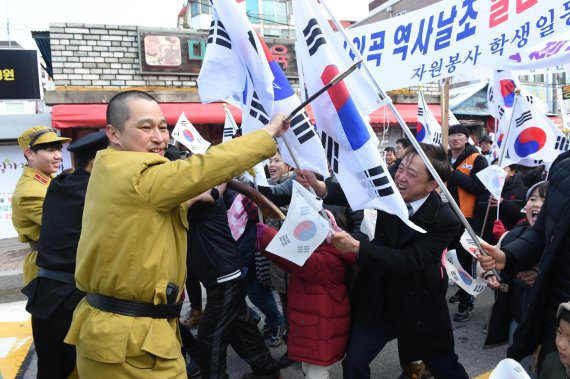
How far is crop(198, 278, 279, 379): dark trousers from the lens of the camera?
2.99 meters

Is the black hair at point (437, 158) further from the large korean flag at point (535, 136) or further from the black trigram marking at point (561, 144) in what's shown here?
the black trigram marking at point (561, 144)

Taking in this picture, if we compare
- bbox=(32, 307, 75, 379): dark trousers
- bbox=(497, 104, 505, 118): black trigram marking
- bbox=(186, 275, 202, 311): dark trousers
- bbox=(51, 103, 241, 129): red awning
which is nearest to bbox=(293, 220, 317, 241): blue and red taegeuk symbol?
bbox=(32, 307, 75, 379): dark trousers

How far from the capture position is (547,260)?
189 centimetres

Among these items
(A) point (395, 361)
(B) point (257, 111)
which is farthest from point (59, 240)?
(A) point (395, 361)

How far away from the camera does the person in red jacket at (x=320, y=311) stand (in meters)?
2.72

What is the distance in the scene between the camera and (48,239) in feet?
8.17

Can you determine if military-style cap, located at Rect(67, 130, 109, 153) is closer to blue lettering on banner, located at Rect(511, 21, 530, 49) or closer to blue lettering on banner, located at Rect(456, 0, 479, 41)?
blue lettering on banner, located at Rect(456, 0, 479, 41)

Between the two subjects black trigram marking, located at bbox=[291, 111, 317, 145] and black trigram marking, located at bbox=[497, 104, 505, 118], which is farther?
black trigram marking, located at bbox=[497, 104, 505, 118]

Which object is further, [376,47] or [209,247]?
[376,47]

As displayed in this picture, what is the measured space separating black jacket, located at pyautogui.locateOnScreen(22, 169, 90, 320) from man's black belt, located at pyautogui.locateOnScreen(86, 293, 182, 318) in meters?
0.77

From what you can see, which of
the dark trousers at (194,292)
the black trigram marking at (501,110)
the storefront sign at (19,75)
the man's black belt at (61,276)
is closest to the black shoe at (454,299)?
the black trigram marking at (501,110)

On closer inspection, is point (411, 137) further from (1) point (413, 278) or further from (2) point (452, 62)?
(2) point (452, 62)

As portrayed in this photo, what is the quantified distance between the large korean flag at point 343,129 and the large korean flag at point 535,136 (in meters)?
3.02

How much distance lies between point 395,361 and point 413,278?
1.44 meters
